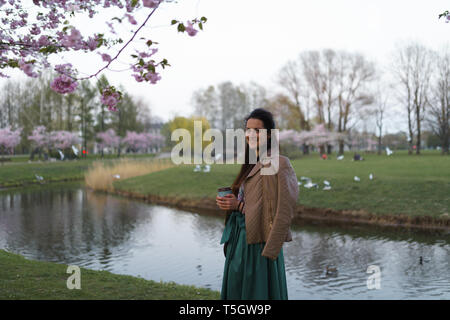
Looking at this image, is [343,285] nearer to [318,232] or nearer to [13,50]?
[318,232]

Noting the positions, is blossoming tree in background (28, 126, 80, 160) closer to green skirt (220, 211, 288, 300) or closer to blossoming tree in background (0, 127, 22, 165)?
blossoming tree in background (0, 127, 22, 165)

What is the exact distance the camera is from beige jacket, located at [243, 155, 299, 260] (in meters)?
3.00

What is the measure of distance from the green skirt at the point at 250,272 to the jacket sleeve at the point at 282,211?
0.14 meters

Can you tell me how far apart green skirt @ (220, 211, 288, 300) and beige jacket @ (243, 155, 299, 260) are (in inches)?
4.1

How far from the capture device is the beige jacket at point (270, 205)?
3.00 m

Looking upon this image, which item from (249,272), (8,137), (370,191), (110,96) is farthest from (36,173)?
(249,272)

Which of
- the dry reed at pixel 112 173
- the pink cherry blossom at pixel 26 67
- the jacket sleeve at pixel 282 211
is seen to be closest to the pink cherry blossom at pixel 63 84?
the pink cherry blossom at pixel 26 67

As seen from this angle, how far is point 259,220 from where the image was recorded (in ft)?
10.2

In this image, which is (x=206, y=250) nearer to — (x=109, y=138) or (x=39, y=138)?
(x=39, y=138)

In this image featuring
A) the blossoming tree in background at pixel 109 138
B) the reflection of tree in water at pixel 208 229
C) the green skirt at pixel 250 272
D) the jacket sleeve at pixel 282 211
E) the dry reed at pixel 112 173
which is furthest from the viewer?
the blossoming tree in background at pixel 109 138

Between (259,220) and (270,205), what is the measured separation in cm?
15

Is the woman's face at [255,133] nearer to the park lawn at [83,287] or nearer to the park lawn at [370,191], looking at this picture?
the park lawn at [83,287]

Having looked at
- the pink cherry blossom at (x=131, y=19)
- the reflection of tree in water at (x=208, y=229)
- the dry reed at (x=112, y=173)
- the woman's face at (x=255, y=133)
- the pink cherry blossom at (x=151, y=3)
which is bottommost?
the reflection of tree in water at (x=208, y=229)
